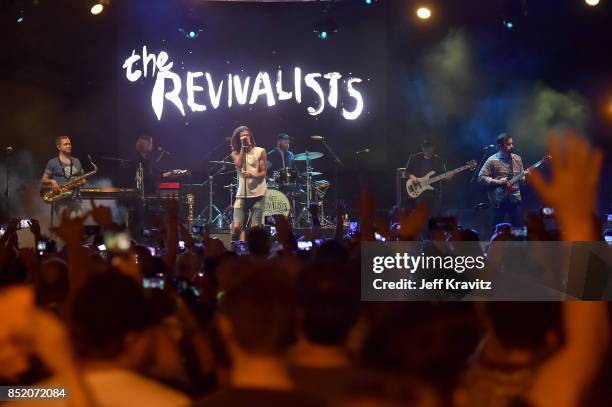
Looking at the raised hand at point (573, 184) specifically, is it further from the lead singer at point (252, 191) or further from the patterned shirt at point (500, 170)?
the lead singer at point (252, 191)

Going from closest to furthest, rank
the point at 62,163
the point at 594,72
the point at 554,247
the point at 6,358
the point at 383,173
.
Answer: the point at 6,358 → the point at 554,247 → the point at 62,163 → the point at 594,72 → the point at 383,173

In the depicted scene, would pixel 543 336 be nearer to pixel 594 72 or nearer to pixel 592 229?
pixel 592 229

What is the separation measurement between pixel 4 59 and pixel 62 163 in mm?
2845

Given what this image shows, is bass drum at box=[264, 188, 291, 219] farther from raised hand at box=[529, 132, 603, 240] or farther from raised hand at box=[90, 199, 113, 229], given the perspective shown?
raised hand at box=[529, 132, 603, 240]

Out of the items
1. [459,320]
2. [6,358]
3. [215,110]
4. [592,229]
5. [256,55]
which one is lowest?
[6,358]

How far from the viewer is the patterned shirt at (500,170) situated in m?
13.5

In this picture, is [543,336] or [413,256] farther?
[413,256]

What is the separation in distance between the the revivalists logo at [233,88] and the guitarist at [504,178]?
11.2 feet

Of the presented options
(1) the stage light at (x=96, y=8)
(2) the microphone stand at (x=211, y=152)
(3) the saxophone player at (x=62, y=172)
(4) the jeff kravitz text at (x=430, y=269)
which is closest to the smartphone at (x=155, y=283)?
(4) the jeff kravitz text at (x=430, y=269)

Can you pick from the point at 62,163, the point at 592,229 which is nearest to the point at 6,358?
the point at 592,229

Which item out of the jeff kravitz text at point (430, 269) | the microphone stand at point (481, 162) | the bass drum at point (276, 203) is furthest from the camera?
the microphone stand at point (481, 162)

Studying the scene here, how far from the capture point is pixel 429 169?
578 inches

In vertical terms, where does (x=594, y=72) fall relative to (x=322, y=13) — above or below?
below

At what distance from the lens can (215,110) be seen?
53.6 ft
